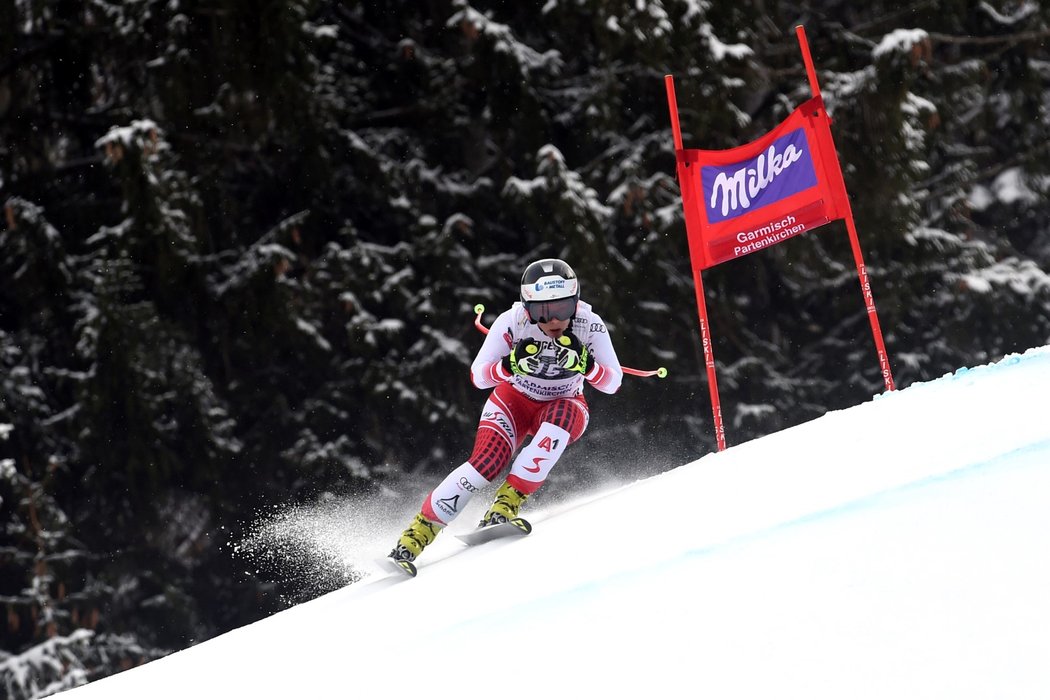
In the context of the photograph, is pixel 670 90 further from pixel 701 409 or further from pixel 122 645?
pixel 122 645

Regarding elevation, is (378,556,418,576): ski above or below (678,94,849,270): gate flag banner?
below

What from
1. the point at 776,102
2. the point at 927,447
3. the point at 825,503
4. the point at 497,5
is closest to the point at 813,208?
the point at 927,447

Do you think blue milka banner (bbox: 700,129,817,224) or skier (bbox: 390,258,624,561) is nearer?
skier (bbox: 390,258,624,561)

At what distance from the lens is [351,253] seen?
1202 cm

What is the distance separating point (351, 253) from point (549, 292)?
23.0ft

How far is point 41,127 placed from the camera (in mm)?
12227

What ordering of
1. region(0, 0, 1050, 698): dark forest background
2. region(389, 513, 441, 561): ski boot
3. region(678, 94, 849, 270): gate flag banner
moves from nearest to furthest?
region(389, 513, 441, 561): ski boot < region(678, 94, 849, 270): gate flag banner < region(0, 0, 1050, 698): dark forest background

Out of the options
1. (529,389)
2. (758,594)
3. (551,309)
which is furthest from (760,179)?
(758,594)

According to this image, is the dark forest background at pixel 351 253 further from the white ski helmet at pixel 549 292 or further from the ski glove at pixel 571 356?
the white ski helmet at pixel 549 292

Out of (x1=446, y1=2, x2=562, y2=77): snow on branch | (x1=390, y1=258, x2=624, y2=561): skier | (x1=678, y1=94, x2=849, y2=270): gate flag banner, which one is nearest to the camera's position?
(x1=390, y1=258, x2=624, y2=561): skier

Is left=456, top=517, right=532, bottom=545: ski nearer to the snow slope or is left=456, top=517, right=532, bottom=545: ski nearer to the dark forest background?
the snow slope

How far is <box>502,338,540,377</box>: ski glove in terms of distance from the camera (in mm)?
5430

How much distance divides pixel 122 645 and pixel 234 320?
3543 mm

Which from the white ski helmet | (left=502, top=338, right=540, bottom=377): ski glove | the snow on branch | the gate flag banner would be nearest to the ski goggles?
the white ski helmet
